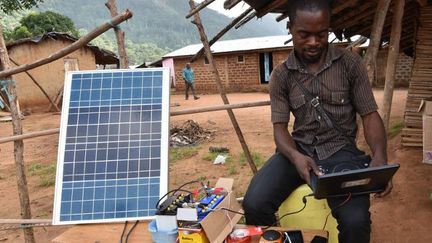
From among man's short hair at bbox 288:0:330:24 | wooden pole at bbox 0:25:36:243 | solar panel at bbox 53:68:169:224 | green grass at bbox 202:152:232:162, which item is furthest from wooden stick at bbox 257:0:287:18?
green grass at bbox 202:152:232:162

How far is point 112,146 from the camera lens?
9.58ft

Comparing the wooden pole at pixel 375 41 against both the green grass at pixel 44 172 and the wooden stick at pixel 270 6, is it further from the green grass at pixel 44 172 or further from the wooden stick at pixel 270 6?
the green grass at pixel 44 172

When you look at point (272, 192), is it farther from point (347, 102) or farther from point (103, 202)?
point (103, 202)

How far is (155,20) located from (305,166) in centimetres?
9515

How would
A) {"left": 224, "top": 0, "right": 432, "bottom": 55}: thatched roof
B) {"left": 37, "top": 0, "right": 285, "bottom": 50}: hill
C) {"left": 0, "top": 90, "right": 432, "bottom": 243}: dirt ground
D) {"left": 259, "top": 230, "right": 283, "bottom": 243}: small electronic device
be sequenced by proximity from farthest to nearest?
{"left": 37, "top": 0, "right": 285, "bottom": 50}: hill
{"left": 0, "top": 90, "right": 432, "bottom": 243}: dirt ground
{"left": 224, "top": 0, "right": 432, "bottom": 55}: thatched roof
{"left": 259, "top": 230, "right": 283, "bottom": 243}: small electronic device

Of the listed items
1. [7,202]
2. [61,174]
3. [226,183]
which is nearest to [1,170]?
[7,202]

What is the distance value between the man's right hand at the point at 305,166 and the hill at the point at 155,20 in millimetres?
72754

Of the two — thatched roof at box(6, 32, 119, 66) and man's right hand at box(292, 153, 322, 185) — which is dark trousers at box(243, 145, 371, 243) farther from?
thatched roof at box(6, 32, 119, 66)

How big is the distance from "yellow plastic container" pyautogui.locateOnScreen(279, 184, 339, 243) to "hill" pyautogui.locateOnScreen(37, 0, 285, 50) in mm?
72664

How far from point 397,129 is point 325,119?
214 inches

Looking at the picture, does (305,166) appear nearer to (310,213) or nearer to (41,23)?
(310,213)

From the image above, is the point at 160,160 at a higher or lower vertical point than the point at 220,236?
higher

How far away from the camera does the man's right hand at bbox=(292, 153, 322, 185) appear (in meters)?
2.45

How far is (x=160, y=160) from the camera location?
112 inches
